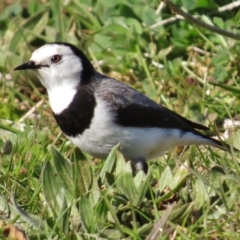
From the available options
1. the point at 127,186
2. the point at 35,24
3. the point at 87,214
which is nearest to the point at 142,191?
the point at 127,186

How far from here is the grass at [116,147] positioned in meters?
3.75

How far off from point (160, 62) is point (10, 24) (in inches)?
54.4

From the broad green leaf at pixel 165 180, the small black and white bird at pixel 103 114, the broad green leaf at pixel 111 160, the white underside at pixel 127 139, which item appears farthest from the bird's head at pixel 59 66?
the broad green leaf at pixel 165 180

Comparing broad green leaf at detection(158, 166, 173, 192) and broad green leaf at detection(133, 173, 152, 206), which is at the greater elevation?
broad green leaf at detection(133, 173, 152, 206)

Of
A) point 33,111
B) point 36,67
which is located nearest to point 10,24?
point 33,111

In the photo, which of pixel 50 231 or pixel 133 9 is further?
pixel 133 9

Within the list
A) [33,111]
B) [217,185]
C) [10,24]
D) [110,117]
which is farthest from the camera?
[10,24]

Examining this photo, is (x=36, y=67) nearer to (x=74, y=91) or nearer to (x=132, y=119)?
(x=74, y=91)

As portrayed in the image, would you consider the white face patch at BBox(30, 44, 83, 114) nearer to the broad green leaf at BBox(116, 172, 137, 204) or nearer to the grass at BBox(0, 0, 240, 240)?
the grass at BBox(0, 0, 240, 240)

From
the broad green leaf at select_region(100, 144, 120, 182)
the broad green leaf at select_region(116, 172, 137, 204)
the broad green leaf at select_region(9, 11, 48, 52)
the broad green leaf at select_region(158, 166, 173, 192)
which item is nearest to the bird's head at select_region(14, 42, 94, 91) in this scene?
the broad green leaf at select_region(100, 144, 120, 182)

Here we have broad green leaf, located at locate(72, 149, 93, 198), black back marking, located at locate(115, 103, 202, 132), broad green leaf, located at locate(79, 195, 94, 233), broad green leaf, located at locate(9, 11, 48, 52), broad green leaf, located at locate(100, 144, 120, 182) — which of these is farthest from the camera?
broad green leaf, located at locate(9, 11, 48, 52)

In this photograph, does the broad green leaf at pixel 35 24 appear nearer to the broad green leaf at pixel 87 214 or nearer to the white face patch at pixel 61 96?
the white face patch at pixel 61 96

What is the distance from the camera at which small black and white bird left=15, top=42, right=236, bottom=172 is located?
4551 millimetres

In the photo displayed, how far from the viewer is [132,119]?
4719 mm
